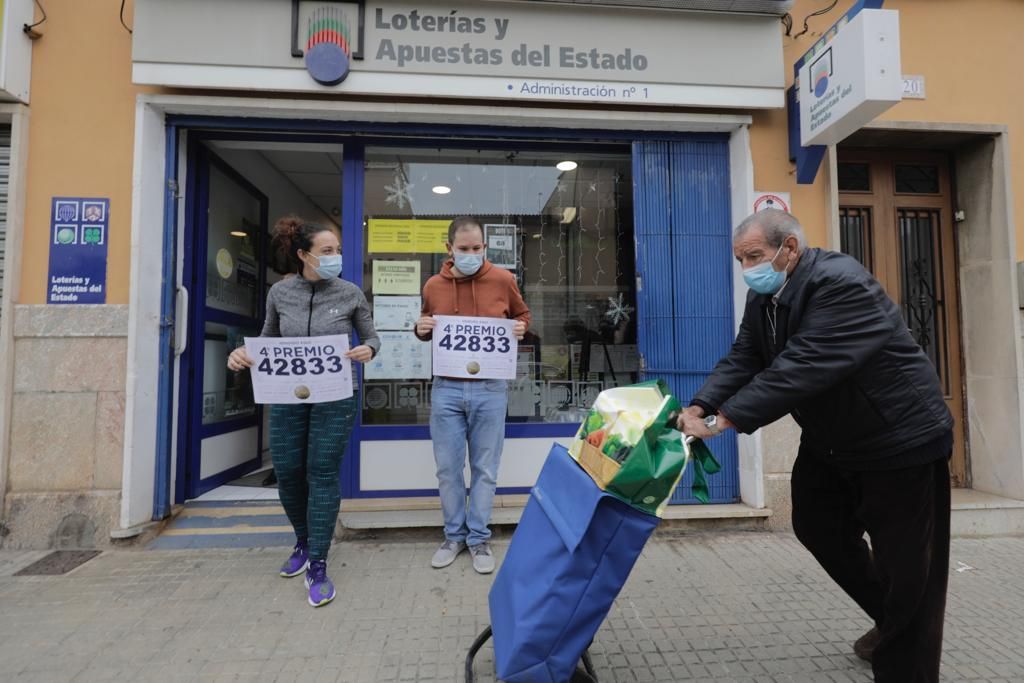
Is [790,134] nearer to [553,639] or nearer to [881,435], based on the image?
[881,435]

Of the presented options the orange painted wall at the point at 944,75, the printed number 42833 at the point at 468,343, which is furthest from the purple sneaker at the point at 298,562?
the orange painted wall at the point at 944,75

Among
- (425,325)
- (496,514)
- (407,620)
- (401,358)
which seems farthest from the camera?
(401,358)

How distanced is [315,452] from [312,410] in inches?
9.0

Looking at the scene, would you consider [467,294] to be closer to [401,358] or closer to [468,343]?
[468,343]

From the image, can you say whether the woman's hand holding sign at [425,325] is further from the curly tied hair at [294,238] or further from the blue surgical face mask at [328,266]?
the curly tied hair at [294,238]

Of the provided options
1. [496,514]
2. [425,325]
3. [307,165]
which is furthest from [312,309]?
[307,165]

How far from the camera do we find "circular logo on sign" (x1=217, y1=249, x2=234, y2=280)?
186 inches

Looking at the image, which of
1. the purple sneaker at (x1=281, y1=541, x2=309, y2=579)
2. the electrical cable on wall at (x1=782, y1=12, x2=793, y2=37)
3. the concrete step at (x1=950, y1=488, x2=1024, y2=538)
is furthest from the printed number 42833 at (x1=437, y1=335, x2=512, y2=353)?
the concrete step at (x1=950, y1=488, x2=1024, y2=538)

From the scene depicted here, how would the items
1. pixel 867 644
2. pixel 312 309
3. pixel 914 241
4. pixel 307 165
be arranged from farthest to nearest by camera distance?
1. pixel 307 165
2. pixel 914 241
3. pixel 312 309
4. pixel 867 644

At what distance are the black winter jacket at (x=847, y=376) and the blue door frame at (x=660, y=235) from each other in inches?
82.0

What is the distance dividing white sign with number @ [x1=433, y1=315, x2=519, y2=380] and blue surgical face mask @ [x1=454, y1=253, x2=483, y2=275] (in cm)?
30

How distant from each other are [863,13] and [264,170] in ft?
16.9

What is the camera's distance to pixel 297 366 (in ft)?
9.36

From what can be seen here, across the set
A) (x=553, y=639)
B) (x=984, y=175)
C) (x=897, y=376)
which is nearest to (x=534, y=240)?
(x=897, y=376)
